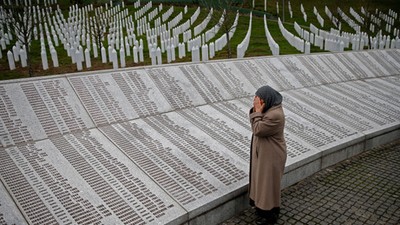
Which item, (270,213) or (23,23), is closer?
(270,213)

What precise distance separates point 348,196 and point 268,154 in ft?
→ 6.32

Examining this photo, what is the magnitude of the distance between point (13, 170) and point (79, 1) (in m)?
46.6

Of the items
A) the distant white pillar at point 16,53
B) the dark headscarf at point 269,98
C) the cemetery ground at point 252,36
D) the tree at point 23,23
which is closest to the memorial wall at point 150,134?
the dark headscarf at point 269,98

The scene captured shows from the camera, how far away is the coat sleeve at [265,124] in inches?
163

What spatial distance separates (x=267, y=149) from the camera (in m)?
4.29

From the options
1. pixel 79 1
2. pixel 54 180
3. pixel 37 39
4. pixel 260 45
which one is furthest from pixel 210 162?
pixel 79 1

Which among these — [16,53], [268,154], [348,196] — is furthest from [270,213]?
[16,53]

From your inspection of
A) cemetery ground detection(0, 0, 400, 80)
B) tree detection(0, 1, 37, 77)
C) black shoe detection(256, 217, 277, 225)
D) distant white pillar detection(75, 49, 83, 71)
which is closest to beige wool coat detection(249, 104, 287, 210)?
black shoe detection(256, 217, 277, 225)

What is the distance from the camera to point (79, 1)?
45.8 meters

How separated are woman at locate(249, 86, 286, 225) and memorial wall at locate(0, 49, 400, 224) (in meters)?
0.51

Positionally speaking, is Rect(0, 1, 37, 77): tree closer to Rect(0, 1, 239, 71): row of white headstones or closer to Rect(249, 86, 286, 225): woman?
Rect(0, 1, 239, 71): row of white headstones

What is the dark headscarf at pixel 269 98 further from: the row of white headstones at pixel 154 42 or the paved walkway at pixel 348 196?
the row of white headstones at pixel 154 42

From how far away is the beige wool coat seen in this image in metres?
4.18

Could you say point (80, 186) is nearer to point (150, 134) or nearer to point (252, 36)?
point (150, 134)
